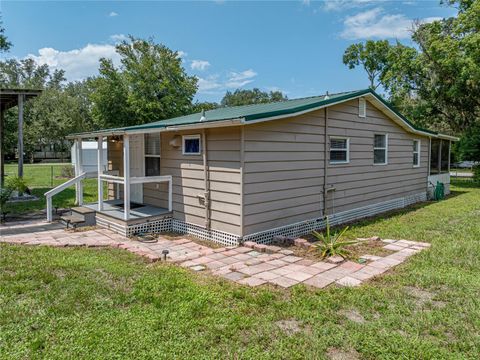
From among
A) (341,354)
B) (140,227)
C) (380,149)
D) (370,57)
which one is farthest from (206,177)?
(370,57)

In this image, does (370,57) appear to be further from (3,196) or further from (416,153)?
(3,196)

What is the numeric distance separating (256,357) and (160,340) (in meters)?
0.80

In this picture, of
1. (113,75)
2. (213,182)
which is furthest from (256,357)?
(113,75)

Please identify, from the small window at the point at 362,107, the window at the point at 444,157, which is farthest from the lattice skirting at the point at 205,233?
the window at the point at 444,157

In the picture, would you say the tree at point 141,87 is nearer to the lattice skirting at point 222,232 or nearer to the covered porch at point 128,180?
the covered porch at point 128,180

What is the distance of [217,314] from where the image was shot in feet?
10.4

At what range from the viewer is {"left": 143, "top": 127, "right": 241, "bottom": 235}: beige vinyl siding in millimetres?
5754

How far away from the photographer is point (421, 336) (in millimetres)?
2840

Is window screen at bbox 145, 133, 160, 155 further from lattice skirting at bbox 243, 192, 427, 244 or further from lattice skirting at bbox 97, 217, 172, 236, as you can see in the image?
lattice skirting at bbox 243, 192, 427, 244

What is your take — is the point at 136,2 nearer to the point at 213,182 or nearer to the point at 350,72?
the point at 213,182

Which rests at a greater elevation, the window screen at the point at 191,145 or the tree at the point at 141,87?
the tree at the point at 141,87

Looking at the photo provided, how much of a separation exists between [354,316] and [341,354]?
0.69 metres

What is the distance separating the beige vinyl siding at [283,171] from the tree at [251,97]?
6664cm

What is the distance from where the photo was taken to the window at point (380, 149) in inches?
360
